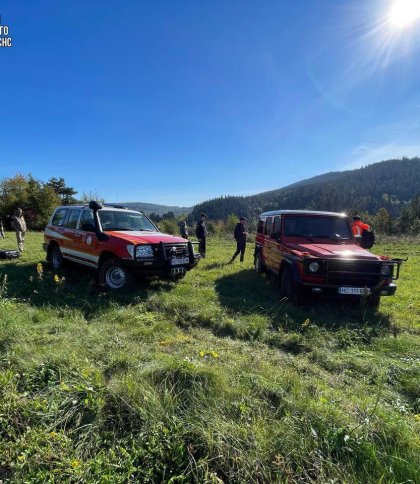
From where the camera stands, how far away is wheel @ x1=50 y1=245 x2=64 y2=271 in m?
8.54

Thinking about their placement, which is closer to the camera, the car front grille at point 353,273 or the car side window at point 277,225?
the car front grille at point 353,273

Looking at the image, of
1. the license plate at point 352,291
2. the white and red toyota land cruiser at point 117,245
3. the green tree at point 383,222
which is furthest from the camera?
the green tree at point 383,222

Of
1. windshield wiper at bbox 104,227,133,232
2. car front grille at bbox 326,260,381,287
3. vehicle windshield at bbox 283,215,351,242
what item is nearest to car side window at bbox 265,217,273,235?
vehicle windshield at bbox 283,215,351,242

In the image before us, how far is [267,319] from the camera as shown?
5.18 meters

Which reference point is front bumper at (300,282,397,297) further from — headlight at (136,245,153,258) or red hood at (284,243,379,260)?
headlight at (136,245,153,258)

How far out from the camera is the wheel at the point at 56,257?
854 cm

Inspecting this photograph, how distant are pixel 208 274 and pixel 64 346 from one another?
574 centimetres

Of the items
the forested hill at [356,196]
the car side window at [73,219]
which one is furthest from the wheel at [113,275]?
the forested hill at [356,196]

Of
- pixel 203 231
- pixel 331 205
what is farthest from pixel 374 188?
pixel 203 231

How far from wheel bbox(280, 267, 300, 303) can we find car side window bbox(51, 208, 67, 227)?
6219 millimetres

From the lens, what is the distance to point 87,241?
7.15 metres

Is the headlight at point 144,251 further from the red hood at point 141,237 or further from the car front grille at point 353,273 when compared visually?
the car front grille at point 353,273

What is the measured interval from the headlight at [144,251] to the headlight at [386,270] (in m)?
4.55

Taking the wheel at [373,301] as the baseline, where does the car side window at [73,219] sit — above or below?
above
